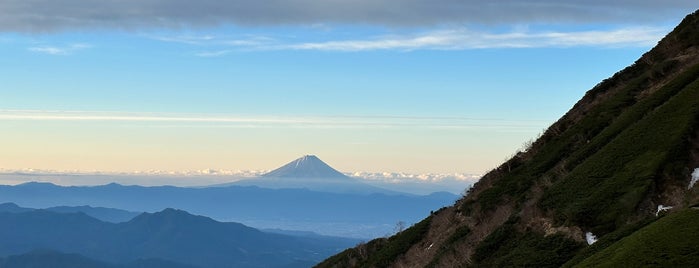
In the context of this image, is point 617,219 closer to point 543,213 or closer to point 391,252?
point 543,213

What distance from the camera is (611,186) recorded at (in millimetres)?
34875

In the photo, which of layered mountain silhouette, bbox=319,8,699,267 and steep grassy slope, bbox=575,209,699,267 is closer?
steep grassy slope, bbox=575,209,699,267

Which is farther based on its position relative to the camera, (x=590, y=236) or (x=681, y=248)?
(x=590, y=236)

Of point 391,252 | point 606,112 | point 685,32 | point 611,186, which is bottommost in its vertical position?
point 391,252

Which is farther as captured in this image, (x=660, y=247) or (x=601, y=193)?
(x=601, y=193)

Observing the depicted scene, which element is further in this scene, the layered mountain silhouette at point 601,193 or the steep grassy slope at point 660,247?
the layered mountain silhouette at point 601,193

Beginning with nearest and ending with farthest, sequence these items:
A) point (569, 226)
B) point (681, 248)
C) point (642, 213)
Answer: point (681, 248) < point (642, 213) < point (569, 226)

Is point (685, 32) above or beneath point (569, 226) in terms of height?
above

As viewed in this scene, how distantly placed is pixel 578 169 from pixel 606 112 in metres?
11.1

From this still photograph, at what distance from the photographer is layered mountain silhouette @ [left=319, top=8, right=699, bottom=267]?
26.9 meters

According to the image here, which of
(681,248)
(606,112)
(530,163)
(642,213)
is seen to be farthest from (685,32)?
(681,248)

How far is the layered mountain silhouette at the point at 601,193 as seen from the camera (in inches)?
1059

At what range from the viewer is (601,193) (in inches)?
1375

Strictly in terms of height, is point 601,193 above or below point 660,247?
above
